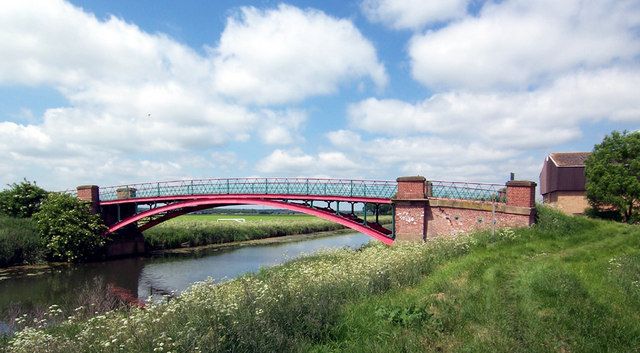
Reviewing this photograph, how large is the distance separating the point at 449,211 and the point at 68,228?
24586 mm

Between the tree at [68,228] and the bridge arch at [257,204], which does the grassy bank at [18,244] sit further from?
the bridge arch at [257,204]

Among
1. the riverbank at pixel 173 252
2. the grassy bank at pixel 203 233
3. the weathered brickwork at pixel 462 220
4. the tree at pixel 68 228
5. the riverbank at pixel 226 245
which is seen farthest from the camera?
the grassy bank at pixel 203 233

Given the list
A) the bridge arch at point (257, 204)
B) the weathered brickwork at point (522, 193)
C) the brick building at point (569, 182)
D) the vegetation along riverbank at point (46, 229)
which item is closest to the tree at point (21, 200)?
the vegetation along riverbank at point (46, 229)

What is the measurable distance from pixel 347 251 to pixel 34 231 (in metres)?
22.4

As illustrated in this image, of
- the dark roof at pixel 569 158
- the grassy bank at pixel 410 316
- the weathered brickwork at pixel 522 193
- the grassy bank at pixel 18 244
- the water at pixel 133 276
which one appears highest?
the dark roof at pixel 569 158

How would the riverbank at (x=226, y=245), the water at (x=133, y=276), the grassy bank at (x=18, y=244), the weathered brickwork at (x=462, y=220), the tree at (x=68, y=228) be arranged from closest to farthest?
the weathered brickwork at (x=462, y=220) < the water at (x=133, y=276) < the grassy bank at (x=18, y=244) < the tree at (x=68, y=228) < the riverbank at (x=226, y=245)

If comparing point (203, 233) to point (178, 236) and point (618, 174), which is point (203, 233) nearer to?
point (178, 236)

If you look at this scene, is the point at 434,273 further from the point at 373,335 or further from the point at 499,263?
the point at 373,335

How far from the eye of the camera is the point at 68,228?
93.1 feet

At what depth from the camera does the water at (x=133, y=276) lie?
62.3ft

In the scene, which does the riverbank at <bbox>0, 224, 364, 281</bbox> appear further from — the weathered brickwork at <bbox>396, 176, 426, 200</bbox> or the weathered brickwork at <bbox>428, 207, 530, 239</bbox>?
the weathered brickwork at <bbox>428, 207, 530, 239</bbox>

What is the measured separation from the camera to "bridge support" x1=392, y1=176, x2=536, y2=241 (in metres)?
16.6

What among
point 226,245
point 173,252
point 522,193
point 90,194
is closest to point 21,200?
point 90,194

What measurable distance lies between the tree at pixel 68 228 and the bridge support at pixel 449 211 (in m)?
22.1
